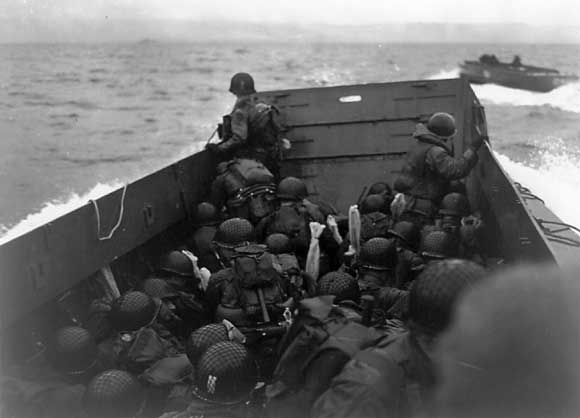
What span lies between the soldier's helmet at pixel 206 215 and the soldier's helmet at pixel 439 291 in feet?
13.4

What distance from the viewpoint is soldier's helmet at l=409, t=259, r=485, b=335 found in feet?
7.91

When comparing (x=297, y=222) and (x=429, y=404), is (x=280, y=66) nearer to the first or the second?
(x=297, y=222)

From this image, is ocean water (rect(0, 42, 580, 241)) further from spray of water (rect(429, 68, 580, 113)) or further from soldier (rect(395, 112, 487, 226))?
soldier (rect(395, 112, 487, 226))

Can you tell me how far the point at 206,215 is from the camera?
6375mm

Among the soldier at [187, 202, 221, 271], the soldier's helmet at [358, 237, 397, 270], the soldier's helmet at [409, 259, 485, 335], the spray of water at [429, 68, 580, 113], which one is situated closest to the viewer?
the soldier's helmet at [409, 259, 485, 335]

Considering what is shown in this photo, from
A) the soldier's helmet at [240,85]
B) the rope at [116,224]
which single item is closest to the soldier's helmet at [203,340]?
the rope at [116,224]

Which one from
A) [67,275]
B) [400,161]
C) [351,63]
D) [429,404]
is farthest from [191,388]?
[351,63]

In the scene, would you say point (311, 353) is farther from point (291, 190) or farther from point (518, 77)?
point (518, 77)

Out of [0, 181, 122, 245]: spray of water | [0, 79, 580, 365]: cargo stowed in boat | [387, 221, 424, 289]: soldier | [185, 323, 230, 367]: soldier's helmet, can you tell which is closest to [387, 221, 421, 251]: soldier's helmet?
[387, 221, 424, 289]: soldier

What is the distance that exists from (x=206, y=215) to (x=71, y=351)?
2672 mm

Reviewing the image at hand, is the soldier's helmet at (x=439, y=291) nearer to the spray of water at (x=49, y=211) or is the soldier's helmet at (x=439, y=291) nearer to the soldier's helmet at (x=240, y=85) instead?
the soldier's helmet at (x=240, y=85)

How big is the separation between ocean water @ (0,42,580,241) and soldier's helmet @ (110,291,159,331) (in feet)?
8.64

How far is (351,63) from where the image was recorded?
208 feet

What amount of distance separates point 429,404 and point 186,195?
4.68m
